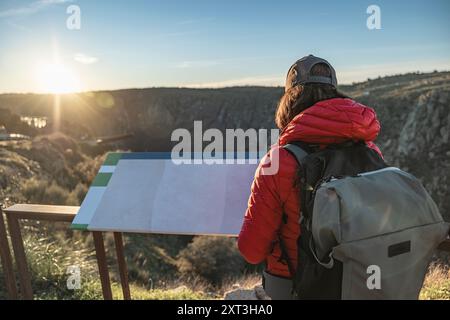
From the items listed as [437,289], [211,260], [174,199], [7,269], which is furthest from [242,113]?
[174,199]

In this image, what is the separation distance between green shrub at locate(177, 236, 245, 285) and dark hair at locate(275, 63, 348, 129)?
7.45 metres

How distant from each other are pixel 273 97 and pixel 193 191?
48045 mm

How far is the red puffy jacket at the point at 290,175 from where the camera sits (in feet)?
5.44

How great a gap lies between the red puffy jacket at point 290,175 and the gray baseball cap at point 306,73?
162mm

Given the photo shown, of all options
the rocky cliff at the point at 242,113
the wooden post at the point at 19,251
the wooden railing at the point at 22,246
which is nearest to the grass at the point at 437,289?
the wooden railing at the point at 22,246

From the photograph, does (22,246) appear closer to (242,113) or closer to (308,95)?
(308,95)

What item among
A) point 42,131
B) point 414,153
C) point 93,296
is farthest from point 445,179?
point 42,131

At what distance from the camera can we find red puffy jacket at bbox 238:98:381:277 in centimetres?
166

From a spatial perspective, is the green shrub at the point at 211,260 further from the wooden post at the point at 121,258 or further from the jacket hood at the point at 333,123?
the jacket hood at the point at 333,123

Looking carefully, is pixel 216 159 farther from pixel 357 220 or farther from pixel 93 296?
pixel 93 296

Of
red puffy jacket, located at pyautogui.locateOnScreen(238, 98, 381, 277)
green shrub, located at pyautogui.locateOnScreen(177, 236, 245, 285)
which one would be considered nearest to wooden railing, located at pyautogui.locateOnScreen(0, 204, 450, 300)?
red puffy jacket, located at pyautogui.locateOnScreen(238, 98, 381, 277)

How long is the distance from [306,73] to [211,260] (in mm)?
8154

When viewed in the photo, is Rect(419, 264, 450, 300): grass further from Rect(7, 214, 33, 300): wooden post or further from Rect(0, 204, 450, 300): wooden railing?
Rect(7, 214, 33, 300): wooden post

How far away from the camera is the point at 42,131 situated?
2511 cm
